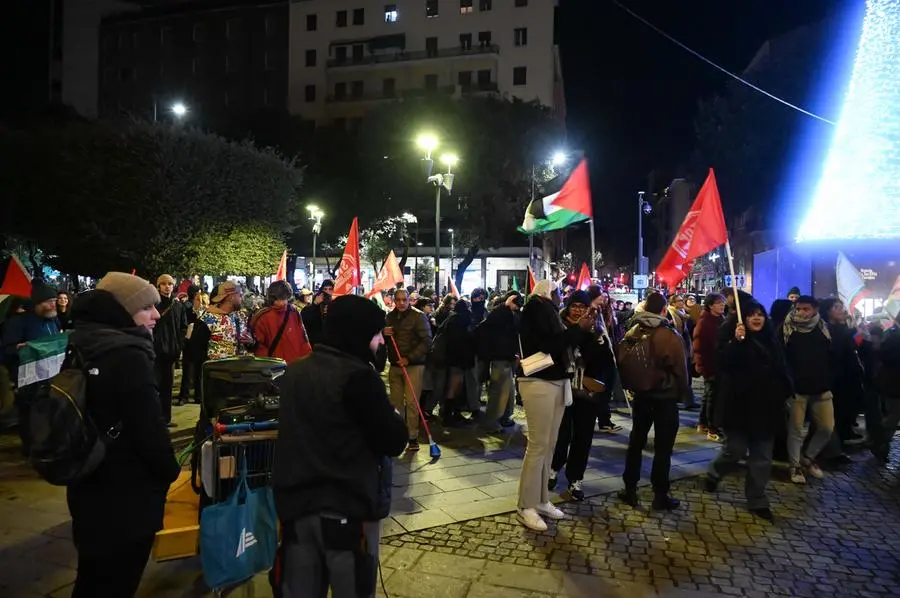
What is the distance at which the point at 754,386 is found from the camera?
5.43m

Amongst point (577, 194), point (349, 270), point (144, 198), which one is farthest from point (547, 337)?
point (144, 198)

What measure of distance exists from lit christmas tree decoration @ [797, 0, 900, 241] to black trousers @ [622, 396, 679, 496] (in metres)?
15.6

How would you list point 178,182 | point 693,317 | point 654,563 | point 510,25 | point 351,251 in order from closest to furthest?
point 654,563 < point 351,251 < point 693,317 < point 178,182 < point 510,25

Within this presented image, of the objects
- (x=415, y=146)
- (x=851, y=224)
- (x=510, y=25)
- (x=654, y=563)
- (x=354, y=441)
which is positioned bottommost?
(x=654, y=563)

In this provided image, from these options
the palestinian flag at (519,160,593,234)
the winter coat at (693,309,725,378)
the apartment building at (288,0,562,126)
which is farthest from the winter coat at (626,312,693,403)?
the apartment building at (288,0,562,126)

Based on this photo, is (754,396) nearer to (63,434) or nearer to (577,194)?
(577,194)

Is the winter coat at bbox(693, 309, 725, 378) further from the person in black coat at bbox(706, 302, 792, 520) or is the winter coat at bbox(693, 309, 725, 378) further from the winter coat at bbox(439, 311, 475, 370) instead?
the winter coat at bbox(439, 311, 475, 370)

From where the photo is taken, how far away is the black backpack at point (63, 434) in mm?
2307

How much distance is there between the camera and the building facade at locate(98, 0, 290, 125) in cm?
5644

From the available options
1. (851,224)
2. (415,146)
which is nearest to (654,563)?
(851,224)

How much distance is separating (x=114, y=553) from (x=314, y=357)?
111 centimetres

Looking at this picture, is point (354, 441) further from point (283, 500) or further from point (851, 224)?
point (851, 224)

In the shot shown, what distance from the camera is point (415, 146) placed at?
36.8m

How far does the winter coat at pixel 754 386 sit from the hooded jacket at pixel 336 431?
4020 mm
